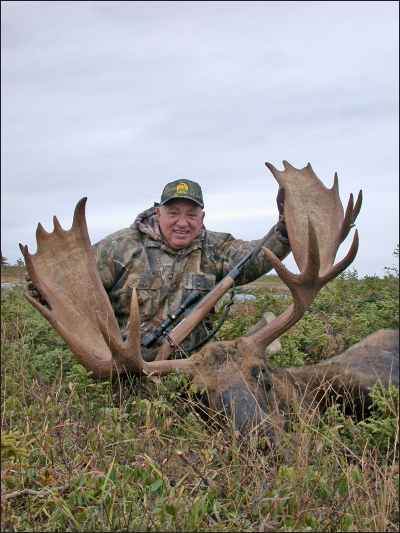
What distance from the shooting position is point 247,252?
567cm

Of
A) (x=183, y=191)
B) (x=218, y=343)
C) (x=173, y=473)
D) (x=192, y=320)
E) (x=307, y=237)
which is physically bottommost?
(x=173, y=473)

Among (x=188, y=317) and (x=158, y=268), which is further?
(x=158, y=268)

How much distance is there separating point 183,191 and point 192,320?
55.1 inches

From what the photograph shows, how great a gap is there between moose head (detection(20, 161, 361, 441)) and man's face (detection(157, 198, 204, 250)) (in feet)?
3.46

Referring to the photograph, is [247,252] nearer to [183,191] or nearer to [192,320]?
[183,191]

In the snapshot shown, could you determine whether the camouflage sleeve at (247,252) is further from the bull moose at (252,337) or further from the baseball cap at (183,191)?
the baseball cap at (183,191)

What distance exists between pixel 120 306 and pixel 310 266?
87.1 inches

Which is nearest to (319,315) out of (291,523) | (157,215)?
(157,215)

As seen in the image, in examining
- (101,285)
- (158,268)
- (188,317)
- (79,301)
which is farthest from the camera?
(158,268)

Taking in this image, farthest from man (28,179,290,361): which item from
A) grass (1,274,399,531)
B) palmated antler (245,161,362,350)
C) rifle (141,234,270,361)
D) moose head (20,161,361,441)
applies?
grass (1,274,399,531)

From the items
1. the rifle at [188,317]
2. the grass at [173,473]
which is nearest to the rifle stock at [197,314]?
the rifle at [188,317]

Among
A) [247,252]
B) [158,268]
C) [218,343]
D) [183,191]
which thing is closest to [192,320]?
[218,343]

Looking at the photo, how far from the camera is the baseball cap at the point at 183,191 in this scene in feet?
18.2

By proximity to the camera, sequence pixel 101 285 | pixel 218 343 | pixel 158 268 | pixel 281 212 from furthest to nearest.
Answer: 1. pixel 158 268
2. pixel 281 212
3. pixel 101 285
4. pixel 218 343
